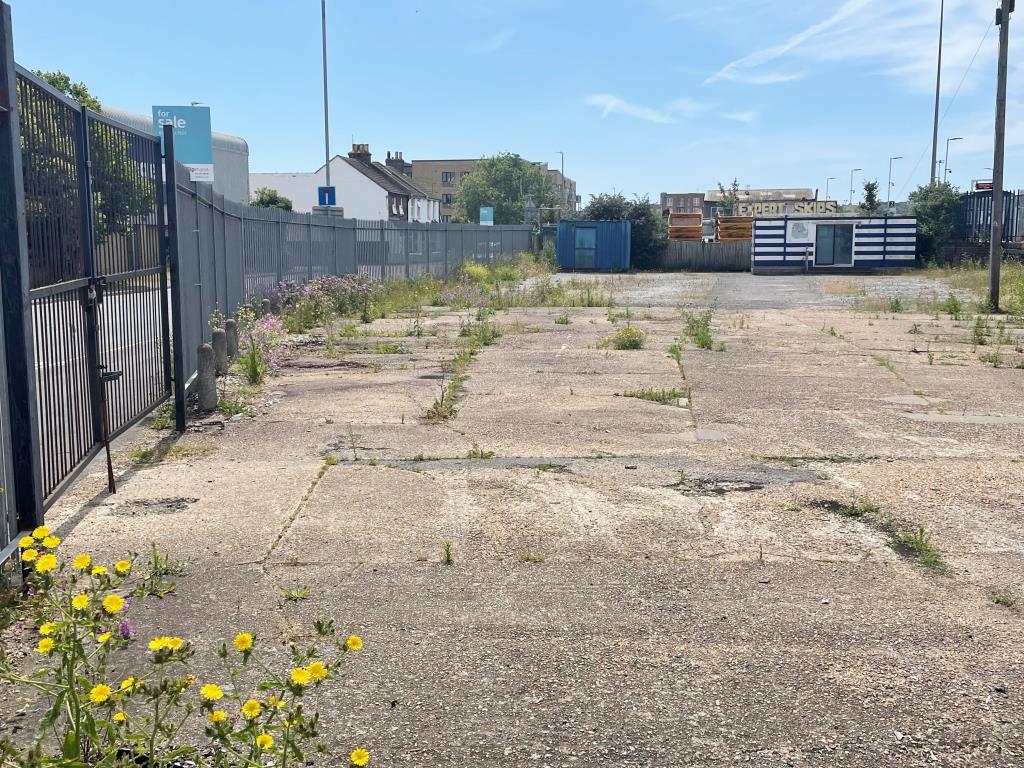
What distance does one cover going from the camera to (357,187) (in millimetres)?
81250

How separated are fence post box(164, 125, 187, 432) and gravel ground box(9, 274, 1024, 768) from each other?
0.30m

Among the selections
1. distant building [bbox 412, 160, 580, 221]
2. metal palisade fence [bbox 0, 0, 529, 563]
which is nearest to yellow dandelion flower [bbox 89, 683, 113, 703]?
metal palisade fence [bbox 0, 0, 529, 563]

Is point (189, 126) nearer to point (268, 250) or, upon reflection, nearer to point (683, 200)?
point (268, 250)

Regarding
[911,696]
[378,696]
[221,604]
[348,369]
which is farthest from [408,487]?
[348,369]

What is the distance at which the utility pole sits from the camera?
20594 millimetres

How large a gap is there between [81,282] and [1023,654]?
5190 millimetres

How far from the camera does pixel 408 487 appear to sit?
6738 millimetres

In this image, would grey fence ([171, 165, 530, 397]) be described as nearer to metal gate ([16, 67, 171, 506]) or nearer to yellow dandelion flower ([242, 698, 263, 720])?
metal gate ([16, 67, 171, 506])

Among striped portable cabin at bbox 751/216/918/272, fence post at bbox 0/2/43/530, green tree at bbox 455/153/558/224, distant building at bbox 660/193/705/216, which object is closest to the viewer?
fence post at bbox 0/2/43/530

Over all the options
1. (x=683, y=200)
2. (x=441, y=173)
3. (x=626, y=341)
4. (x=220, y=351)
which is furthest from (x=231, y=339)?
(x=683, y=200)

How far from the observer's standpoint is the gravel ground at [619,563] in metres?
3.56

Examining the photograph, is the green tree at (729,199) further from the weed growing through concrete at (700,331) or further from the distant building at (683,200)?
the distant building at (683,200)

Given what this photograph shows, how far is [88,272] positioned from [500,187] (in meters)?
118

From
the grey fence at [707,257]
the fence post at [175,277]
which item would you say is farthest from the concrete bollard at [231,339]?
the grey fence at [707,257]
